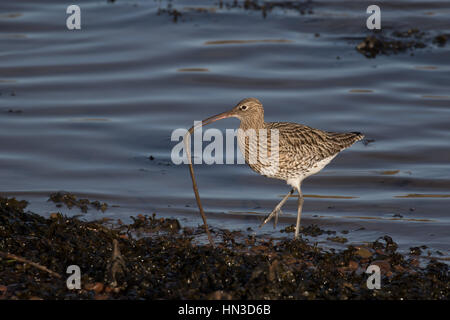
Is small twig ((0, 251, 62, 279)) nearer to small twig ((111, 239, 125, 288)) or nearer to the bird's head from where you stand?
small twig ((111, 239, 125, 288))

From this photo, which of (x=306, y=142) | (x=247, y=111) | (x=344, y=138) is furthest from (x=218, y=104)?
(x=306, y=142)

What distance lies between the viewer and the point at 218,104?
43.7 ft

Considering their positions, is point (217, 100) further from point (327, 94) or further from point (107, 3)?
point (107, 3)

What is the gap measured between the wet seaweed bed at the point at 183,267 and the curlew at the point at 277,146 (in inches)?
36.9

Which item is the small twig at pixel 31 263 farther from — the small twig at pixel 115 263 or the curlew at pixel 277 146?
the curlew at pixel 277 146

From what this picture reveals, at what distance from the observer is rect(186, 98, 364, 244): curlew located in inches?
332

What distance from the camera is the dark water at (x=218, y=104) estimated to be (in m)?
9.86

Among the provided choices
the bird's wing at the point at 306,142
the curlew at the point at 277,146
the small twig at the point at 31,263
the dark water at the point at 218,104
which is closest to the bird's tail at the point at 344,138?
the bird's wing at the point at 306,142

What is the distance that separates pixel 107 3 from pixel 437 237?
12606mm

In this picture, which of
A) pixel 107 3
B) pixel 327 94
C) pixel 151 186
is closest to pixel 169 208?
pixel 151 186

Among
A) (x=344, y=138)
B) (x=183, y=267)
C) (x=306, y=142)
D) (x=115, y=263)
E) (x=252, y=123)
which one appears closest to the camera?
(x=115, y=263)

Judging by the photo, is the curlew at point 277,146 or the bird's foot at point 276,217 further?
the bird's foot at point 276,217

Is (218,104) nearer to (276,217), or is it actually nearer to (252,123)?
(252,123)

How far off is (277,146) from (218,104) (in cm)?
499
